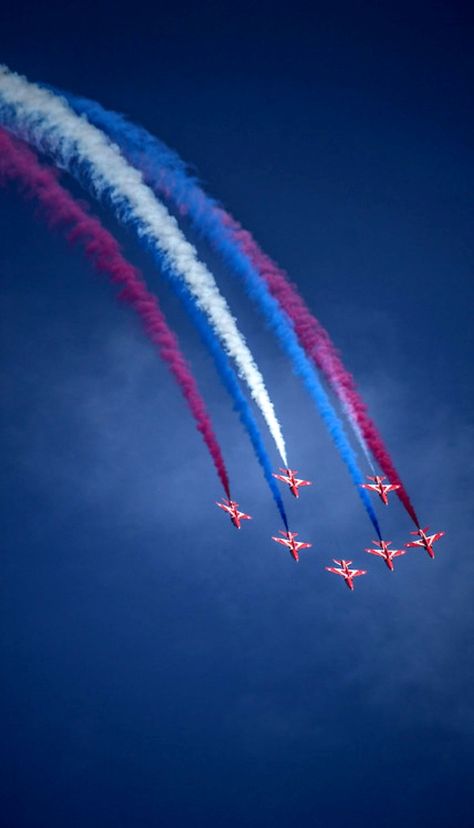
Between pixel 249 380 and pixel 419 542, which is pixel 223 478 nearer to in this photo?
pixel 249 380

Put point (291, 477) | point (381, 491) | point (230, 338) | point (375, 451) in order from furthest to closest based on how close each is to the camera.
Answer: point (291, 477) < point (381, 491) < point (375, 451) < point (230, 338)

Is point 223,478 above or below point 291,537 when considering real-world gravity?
below

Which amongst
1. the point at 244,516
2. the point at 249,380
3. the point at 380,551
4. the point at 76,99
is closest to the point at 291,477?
the point at 244,516

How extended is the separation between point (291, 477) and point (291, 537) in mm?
4069

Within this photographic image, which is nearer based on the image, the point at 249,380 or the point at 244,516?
the point at 249,380

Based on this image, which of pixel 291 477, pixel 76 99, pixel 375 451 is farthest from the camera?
pixel 291 477

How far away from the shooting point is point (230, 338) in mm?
24625

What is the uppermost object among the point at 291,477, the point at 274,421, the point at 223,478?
the point at 291,477

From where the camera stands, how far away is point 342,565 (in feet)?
122

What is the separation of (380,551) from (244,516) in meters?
8.35

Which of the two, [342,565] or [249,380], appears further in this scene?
[342,565]

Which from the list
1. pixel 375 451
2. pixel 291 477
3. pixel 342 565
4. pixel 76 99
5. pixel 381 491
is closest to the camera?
pixel 76 99

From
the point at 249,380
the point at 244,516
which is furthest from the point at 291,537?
the point at 249,380

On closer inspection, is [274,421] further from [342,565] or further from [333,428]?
[342,565]
